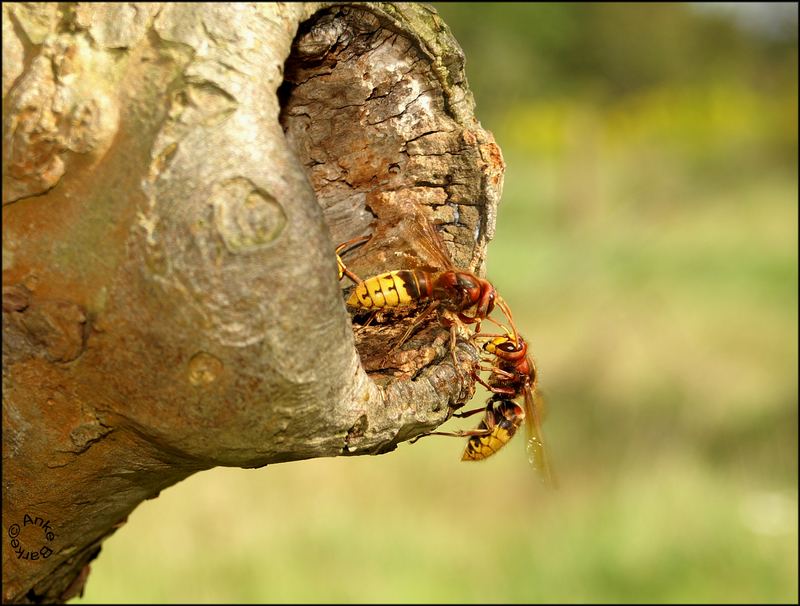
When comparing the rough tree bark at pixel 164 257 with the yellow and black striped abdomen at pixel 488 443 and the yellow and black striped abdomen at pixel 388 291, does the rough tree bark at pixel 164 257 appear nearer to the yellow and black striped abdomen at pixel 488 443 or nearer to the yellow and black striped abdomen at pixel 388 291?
the yellow and black striped abdomen at pixel 388 291

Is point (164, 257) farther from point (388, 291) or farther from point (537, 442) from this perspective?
point (537, 442)

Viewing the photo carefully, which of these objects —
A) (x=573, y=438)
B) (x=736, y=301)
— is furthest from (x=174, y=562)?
(x=736, y=301)

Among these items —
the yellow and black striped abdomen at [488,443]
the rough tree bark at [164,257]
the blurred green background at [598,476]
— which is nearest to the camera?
the rough tree bark at [164,257]

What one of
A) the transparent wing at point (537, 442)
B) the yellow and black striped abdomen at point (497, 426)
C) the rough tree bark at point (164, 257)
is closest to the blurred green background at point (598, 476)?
the transparent wing at point (537, 442)

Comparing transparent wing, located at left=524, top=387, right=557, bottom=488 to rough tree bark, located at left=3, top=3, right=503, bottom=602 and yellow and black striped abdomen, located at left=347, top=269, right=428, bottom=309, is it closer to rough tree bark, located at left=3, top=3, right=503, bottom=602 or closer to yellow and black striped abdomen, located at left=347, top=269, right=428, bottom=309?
yellow and black striped abdomen, located at left=347, top=269, right=428, bottom=309

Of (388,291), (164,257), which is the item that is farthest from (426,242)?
(164,257)

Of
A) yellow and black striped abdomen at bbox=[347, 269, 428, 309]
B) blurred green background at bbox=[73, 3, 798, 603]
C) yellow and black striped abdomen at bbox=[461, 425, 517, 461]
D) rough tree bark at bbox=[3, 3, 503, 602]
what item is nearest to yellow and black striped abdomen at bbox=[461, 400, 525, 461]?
yellow and black striped abdomen at bbox=[461, 425, 517, 461]
